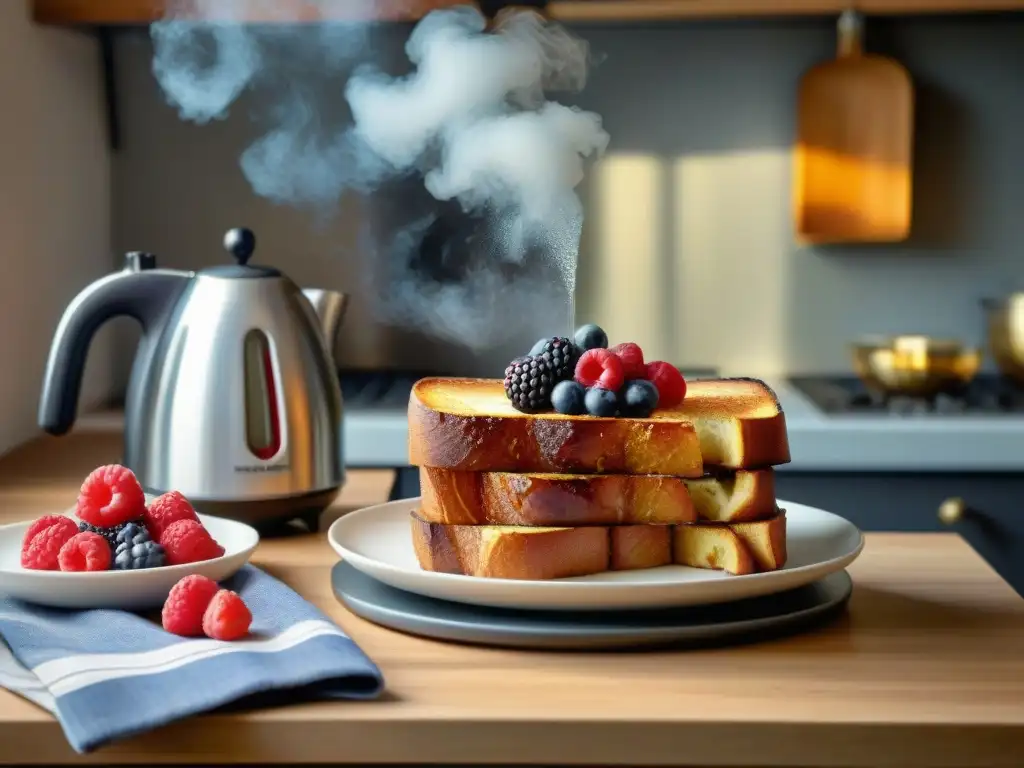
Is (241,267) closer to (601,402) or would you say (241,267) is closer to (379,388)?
(601,402)

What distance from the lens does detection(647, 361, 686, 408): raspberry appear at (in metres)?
1.17

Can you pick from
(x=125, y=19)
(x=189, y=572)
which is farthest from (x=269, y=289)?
(x=125, y=19)

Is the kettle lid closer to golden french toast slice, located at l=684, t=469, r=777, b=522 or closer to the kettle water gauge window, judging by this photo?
the kettle water gauge window

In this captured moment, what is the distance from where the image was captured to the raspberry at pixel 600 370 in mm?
1122

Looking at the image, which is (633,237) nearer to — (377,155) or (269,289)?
(377,155)

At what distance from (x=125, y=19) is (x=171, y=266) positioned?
0.57 m

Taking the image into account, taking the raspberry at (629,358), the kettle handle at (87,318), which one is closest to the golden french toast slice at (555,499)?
the raspberry at (629,358)

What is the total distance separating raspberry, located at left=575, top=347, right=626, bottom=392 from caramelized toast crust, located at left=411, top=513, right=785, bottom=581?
0.13 metres

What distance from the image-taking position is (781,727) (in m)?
0.81

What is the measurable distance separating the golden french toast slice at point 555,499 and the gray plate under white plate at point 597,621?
3.3 inches

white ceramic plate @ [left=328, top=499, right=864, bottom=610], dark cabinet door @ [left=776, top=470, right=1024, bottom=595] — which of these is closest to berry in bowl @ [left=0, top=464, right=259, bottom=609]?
white ceramic plate @ [left=328, top=499, right=864, bottom=610]

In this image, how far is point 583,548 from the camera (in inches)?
41.6

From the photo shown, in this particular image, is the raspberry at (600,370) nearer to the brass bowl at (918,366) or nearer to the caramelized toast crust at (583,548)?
the caramelized toast crust at (583,548)

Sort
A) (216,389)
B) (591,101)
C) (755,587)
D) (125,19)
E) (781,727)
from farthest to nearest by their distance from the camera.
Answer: (591,101) → (125,19) → (216,389) → (755,587) → (781,727)
